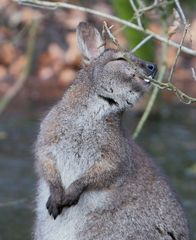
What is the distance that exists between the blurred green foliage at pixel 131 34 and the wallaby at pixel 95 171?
5.29 m

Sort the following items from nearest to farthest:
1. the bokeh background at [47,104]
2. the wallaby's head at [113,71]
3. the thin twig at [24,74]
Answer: the wallaby's head at [113,71] < the bokeh background at [47,104] < the thin twig at [24,74]

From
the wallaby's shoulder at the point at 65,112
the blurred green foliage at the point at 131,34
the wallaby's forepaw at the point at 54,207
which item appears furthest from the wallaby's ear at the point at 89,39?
the blurred green foliage at the point at 131,34

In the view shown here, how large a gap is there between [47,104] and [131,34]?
52.9 inches

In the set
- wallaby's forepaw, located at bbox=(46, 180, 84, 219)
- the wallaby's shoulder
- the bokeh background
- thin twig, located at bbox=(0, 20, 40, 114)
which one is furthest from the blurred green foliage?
wallaby's forepaw, located at bbox=(46, 180, 84, 219)

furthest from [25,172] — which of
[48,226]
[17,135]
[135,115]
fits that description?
[48,226]

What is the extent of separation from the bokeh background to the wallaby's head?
2202mm

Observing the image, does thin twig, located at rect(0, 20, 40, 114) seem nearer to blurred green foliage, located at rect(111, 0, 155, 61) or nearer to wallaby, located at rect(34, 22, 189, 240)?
blurred green foliage, located at rect(111, 0, 155, 61)

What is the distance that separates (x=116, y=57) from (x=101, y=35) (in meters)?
0.25

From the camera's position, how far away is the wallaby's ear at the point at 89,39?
7.50 m

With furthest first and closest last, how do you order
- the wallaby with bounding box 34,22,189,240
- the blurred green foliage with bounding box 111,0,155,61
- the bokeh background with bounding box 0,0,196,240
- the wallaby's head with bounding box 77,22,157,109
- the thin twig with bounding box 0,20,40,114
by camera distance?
1. the blurred green foliage with bounding box 111,0,155,61
2. the thin twig with bounding box 0,20,40,114
3. the bokeh background with bounding box 0,0,196,240
4. the wallaby with bounding box 34,22,189,240
5. the wallaby's head with bounding box 77,22,157,109

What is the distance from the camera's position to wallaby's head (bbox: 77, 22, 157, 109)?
23.8 ft

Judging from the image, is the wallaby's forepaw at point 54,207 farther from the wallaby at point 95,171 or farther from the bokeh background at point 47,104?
the bokeh background at point 47,104

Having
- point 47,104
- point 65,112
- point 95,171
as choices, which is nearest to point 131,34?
point 47,104

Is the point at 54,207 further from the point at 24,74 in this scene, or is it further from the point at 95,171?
the point at 24,74
